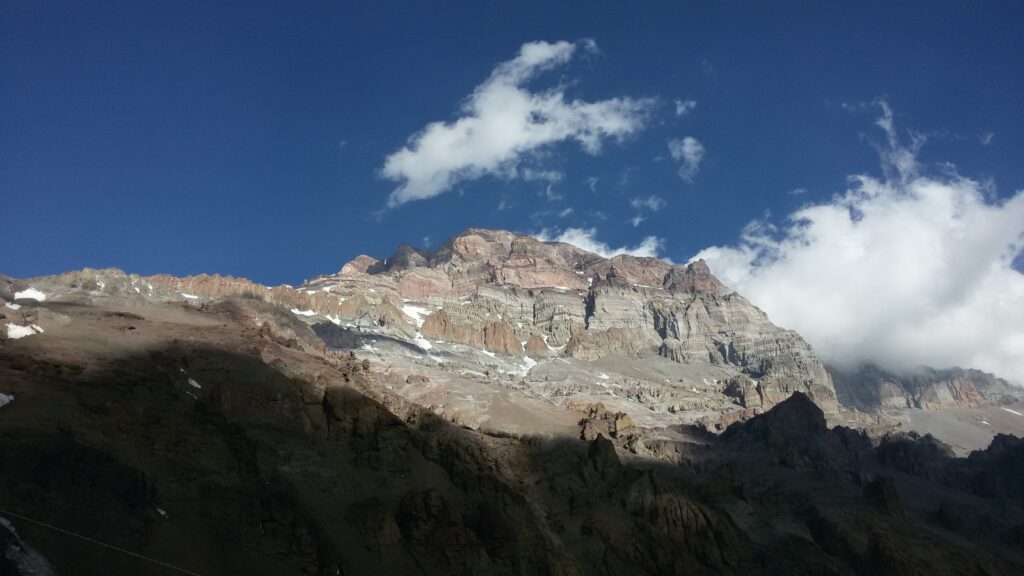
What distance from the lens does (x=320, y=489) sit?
234ft

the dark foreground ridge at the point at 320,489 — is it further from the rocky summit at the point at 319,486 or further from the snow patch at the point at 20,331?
the snow patch at the point at 20,331

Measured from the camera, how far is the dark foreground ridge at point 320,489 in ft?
163

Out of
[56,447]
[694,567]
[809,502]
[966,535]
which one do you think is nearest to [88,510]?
[56,447]

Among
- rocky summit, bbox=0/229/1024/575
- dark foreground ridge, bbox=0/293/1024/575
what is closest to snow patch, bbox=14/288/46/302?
rocky summit, bbox=0/229/1024/575

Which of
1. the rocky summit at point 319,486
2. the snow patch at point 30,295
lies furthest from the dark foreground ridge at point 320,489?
the snow patch at point 30,295

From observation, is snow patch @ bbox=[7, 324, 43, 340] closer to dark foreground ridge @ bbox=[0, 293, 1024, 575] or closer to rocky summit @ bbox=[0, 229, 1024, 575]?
rocky summit @ bbox=[0, 229, 1024, 575]

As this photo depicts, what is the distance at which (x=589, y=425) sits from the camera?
455 ft

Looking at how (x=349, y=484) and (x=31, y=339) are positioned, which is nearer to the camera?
(x=31, y=339)

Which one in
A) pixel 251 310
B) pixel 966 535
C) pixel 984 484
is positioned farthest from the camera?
pixel 984 484

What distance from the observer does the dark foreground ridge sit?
4975cm

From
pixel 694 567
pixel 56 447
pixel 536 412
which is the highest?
pixel 536 412

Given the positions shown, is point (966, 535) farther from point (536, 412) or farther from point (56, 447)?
point (56, 447)

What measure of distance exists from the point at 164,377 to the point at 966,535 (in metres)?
143

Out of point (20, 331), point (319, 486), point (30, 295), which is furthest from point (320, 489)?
point (30, 295)
